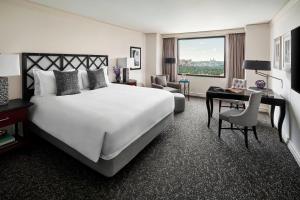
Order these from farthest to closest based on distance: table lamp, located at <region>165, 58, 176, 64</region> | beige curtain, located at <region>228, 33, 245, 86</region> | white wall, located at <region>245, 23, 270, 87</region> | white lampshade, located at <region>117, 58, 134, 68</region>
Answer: table lamp, located at <region>165, 58, 176, 64</region>, beige curtain, located at <region>228, 33, 245, 86</region>, white lampshade, located at <region>117, 58, 134, 68</region>, white wall, located at <region>245, 23, 270, 87</region>

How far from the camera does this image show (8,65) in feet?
9.05

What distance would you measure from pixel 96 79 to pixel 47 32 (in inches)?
53.8

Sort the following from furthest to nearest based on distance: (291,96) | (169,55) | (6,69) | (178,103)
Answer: (169,55), (178,103), (291,96), (6,69)

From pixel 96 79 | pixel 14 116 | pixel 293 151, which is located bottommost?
pixel 293 151

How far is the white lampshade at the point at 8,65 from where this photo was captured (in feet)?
8.84

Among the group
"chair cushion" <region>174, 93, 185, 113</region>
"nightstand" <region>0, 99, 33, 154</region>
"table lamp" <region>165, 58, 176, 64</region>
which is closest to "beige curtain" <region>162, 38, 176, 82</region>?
"table lamp" <region>165, 58, 176, 64</region>

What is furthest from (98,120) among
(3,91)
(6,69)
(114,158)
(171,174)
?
(3,91)

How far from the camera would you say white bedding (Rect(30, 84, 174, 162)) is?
2.15 meters

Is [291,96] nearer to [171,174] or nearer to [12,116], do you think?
[171,174]

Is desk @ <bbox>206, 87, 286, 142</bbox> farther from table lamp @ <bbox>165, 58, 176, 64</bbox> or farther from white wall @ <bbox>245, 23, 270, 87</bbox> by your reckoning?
table lamp @ <bbox>165, 58, 176, 64</bbox>

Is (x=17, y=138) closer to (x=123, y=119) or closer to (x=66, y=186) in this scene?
(x=66, y=186)

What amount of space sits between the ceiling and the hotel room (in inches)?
1.0

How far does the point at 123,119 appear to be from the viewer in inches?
93.9

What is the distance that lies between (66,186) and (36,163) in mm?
828
